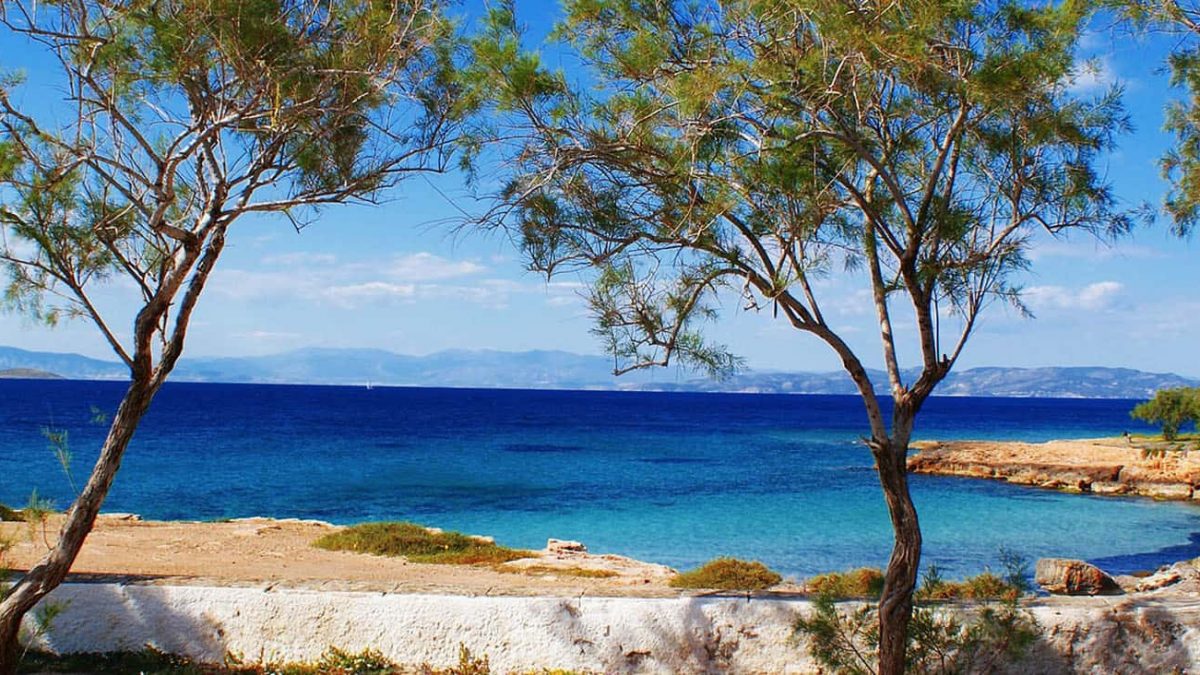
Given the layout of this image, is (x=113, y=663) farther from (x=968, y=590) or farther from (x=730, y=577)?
(x=968, y=590)

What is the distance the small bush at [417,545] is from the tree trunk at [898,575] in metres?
10.8

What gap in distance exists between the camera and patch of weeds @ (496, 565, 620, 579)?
1462 centimetres

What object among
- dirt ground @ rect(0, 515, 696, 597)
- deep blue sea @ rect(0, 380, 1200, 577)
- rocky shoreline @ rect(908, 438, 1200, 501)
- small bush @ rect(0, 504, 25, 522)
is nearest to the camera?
dirt ground @ rect(0, 515, 696, 597)

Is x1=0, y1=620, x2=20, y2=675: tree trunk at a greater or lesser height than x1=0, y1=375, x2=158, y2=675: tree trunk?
lesser

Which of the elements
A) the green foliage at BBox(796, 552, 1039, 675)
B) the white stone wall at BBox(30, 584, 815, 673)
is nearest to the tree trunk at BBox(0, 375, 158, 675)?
the white stone wall at BBox(30, 584, 815, 673)

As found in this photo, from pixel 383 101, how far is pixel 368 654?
4.01 metres

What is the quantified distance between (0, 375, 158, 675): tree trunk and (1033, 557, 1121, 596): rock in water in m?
15.1

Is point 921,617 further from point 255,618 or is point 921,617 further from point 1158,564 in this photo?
point 1158,564

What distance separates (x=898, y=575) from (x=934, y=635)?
2.06ft

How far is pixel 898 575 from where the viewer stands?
5.96 metres

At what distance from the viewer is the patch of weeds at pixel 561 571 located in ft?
48.0

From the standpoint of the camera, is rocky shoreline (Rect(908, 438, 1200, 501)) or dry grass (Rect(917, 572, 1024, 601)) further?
rocky shoreline (Rect(908, 438, 1200, 501))

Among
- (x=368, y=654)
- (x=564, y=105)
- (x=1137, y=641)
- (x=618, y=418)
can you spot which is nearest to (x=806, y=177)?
(x=564, y=105)

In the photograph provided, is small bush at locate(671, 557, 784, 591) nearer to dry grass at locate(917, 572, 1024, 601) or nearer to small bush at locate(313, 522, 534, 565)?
dry grass at locate(917, 572, 1024, 601)
